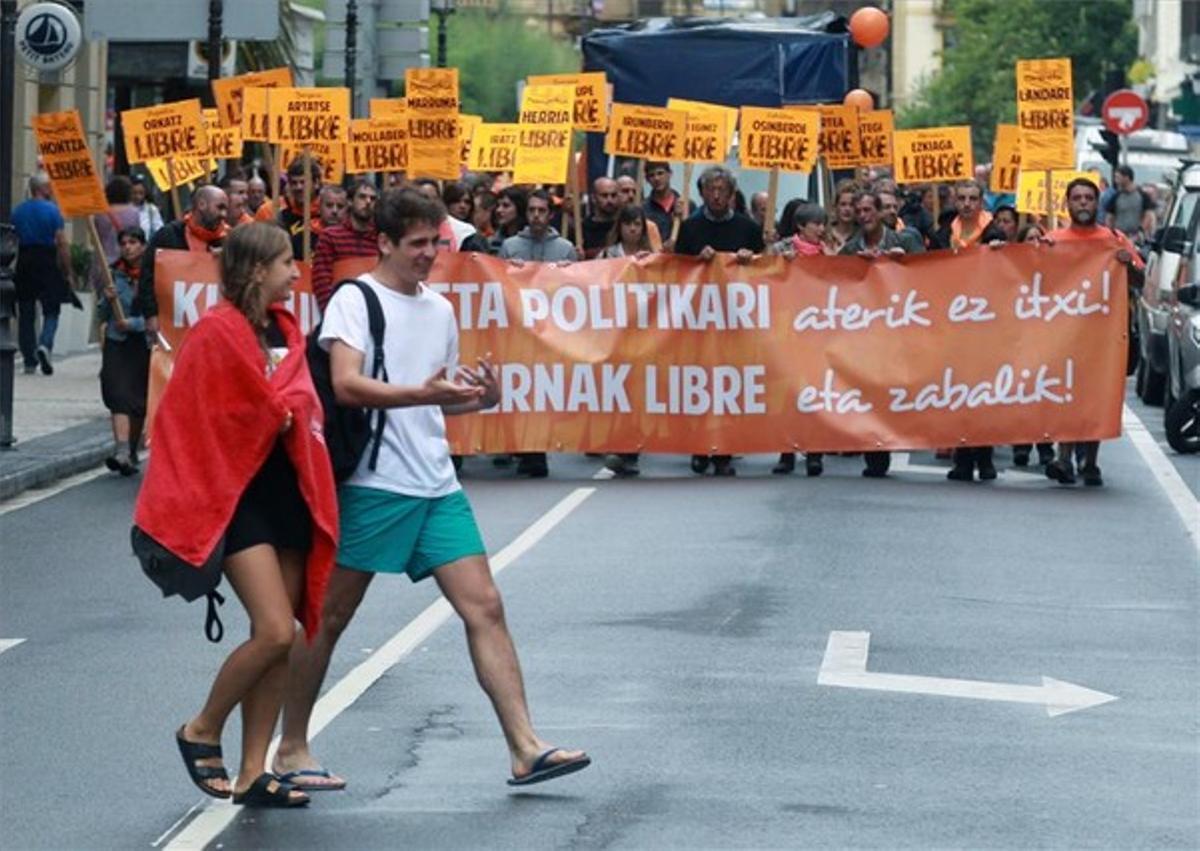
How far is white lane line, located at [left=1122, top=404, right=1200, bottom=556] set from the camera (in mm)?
18094

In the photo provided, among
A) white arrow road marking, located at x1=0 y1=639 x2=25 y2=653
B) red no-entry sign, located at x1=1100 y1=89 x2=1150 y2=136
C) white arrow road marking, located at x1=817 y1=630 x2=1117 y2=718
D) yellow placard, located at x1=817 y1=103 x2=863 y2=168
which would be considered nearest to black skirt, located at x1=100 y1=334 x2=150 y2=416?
yellow placard, located at x1=817 y1=103 x2=863 y2=168

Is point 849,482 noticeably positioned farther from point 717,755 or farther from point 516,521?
point 717,755

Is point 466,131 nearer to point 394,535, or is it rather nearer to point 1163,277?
point 1163,277

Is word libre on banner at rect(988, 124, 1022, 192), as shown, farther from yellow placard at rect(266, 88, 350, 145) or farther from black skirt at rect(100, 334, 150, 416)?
black skirt at rect(100, 334, 150, 416)

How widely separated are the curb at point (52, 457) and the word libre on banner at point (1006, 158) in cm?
669

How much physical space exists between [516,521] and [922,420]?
12.8ft

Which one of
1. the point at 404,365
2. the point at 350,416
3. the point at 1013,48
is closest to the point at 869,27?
the point at 404,365

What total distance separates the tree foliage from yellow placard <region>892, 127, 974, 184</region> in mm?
59161

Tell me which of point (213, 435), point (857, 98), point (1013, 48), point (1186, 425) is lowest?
point (1186, 425)

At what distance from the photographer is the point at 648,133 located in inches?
940

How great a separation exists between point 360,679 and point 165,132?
12370mm

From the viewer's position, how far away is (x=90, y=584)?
49.1 feet

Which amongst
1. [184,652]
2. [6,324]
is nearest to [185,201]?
[6,324]

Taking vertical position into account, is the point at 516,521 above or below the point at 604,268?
below
